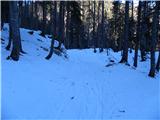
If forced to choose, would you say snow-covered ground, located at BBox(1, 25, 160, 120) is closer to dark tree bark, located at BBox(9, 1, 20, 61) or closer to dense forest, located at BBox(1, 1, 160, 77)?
dark tree bark, located at BBox(9, 1, 20, 61)

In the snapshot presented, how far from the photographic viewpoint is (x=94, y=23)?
150ft

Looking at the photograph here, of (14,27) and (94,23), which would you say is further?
(94,23)

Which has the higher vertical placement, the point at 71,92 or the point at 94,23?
the point at 94,23

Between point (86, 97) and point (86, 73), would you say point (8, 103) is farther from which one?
point (86, 73)

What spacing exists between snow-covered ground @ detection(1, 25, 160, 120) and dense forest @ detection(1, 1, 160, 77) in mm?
1989

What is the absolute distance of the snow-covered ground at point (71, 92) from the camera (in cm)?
1327

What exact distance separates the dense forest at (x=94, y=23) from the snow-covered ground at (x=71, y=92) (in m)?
1.99

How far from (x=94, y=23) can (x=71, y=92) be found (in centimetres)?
3023

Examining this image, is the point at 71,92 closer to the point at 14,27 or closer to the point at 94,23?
the point at 14,27

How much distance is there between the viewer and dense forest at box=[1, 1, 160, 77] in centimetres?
2228

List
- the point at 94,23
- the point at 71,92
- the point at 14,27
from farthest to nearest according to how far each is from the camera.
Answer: the point at 94,23 < the point at 14,27 < the point at 71,92

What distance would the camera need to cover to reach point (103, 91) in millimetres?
17594

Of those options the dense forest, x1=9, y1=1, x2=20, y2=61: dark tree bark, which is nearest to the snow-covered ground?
x1=9, y1=1, x2=20, y2=61: dark tree bark

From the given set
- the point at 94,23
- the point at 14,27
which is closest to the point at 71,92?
the point at 14,27
